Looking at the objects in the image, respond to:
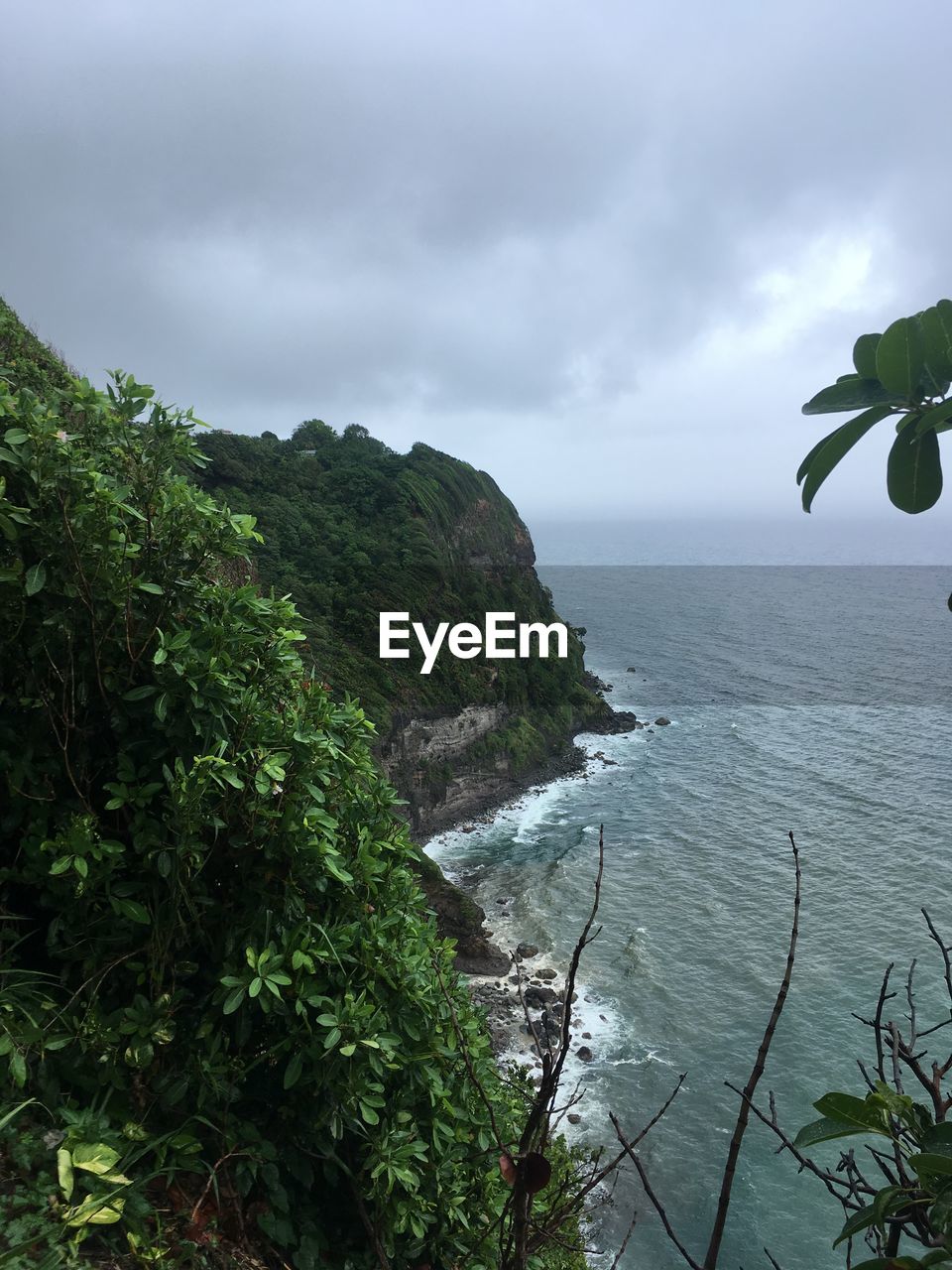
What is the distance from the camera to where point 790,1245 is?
15641mm

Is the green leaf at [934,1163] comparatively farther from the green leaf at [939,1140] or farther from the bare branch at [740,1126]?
the bare branch at [740,1126]

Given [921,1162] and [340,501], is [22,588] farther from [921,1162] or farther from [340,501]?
[340,501]

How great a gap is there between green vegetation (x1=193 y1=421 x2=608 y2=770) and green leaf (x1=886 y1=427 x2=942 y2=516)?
97.0 ft

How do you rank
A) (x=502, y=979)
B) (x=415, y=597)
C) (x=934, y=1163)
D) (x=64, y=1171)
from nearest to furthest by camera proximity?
(x=934, y=1163) < (x=64, y=1171) < (x=502, y=979) < (x=415, y=597)

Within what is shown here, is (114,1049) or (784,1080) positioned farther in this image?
(784,1080)

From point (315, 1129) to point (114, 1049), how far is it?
0.95 m

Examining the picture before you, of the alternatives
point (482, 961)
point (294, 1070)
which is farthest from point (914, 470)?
point (482, 961)

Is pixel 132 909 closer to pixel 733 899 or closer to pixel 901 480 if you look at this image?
pixel 901 480

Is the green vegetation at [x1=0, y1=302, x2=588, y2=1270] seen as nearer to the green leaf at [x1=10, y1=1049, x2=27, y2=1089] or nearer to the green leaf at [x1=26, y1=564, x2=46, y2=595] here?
the green leaf at [x1=26, y1=564, x2=46, y2=595]

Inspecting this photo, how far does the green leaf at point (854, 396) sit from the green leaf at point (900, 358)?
4cm

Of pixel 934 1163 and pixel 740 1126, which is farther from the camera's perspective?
pixel 740 1126

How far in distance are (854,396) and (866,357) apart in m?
0.07

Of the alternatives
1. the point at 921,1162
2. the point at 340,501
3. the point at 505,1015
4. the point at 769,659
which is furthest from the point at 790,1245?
the point at 769,659

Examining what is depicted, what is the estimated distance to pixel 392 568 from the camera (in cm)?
4116
